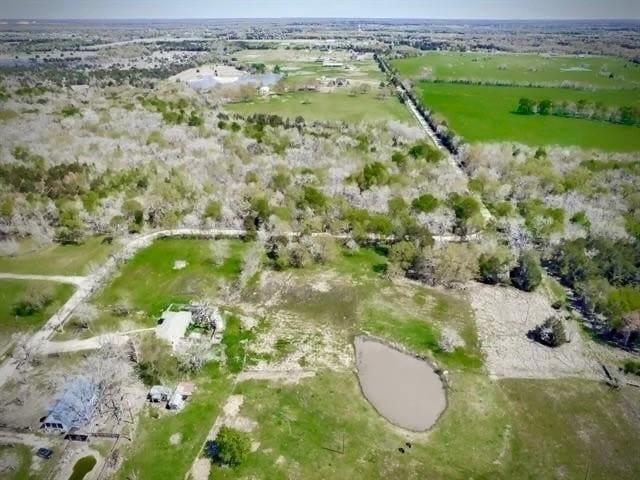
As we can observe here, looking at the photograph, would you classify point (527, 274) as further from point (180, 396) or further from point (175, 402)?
point (175, 402)

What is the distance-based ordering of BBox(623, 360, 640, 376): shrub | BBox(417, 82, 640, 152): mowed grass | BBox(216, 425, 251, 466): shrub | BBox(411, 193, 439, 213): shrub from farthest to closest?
BBox(417, 82, 640, 152): mowed grass
BBox(411, 193, 439, 213): shrub
BBox(623, 360, 640, 376): shrub
BBox(216, 425, 251, 466): shrub

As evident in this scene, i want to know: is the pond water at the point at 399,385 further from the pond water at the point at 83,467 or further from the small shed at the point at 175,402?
the pond water at the point at 83,467

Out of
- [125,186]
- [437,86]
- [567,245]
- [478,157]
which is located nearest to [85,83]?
[125,186]

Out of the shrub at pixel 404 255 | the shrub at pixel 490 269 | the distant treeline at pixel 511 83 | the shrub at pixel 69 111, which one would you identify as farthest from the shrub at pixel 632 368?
the distant treeline at pixel 511 83

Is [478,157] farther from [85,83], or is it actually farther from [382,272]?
[85,83]

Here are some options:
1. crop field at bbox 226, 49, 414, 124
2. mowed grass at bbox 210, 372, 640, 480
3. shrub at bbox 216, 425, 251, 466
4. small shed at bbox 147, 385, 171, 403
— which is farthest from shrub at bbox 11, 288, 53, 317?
crop field at bbox 226, 49, 414, 124

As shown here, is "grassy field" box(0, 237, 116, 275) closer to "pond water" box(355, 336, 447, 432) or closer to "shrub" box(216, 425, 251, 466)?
"shrub" box(216, 425, 251, 466)
